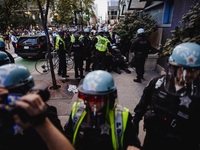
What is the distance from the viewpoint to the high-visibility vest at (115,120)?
1417 millimetres

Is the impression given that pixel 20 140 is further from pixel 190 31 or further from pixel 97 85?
pixel 190 31

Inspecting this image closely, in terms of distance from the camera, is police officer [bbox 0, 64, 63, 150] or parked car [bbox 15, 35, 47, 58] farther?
parked car [bbox 15, 35, 47, 58]

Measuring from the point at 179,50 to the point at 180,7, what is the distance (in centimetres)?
455

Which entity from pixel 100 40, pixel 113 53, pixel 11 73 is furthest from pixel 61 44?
pixel 11 73

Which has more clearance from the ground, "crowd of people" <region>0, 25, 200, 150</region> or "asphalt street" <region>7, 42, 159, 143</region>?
"crowd of people" <region>0, 25, 200, 150</region>

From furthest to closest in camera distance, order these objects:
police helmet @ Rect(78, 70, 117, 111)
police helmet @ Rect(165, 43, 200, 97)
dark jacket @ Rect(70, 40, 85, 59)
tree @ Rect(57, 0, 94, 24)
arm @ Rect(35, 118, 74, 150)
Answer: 1. tree @ Rect(57, 0, 94, 24)
2. dark jacket @ Rect(70, 40, 85, 59)
3. police helmet @ Rect(165, 43, 200, 97)
4. police helmet @ Rect(78, 70, 117, 111)
5. arm @ Rect(35, 118, 74, 150)

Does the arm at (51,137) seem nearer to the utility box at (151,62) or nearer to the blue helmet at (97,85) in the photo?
the blue helmet at (97,85)

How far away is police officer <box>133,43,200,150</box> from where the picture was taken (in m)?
1.51

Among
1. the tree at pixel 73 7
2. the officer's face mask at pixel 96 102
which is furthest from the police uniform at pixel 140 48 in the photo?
the tree at pixel 73 7

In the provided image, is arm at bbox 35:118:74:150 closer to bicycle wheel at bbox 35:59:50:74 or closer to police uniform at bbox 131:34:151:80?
police uniform at bbox 131:34:151:80

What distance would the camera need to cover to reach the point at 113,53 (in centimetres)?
781

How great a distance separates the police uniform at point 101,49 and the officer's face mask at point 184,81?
5108mm

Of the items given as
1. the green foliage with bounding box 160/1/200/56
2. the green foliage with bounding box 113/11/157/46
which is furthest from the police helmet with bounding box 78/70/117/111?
the green foliage with bounding box 113/11/157/46

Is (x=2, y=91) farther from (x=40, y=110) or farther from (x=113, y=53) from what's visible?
(x=113, y=53)
